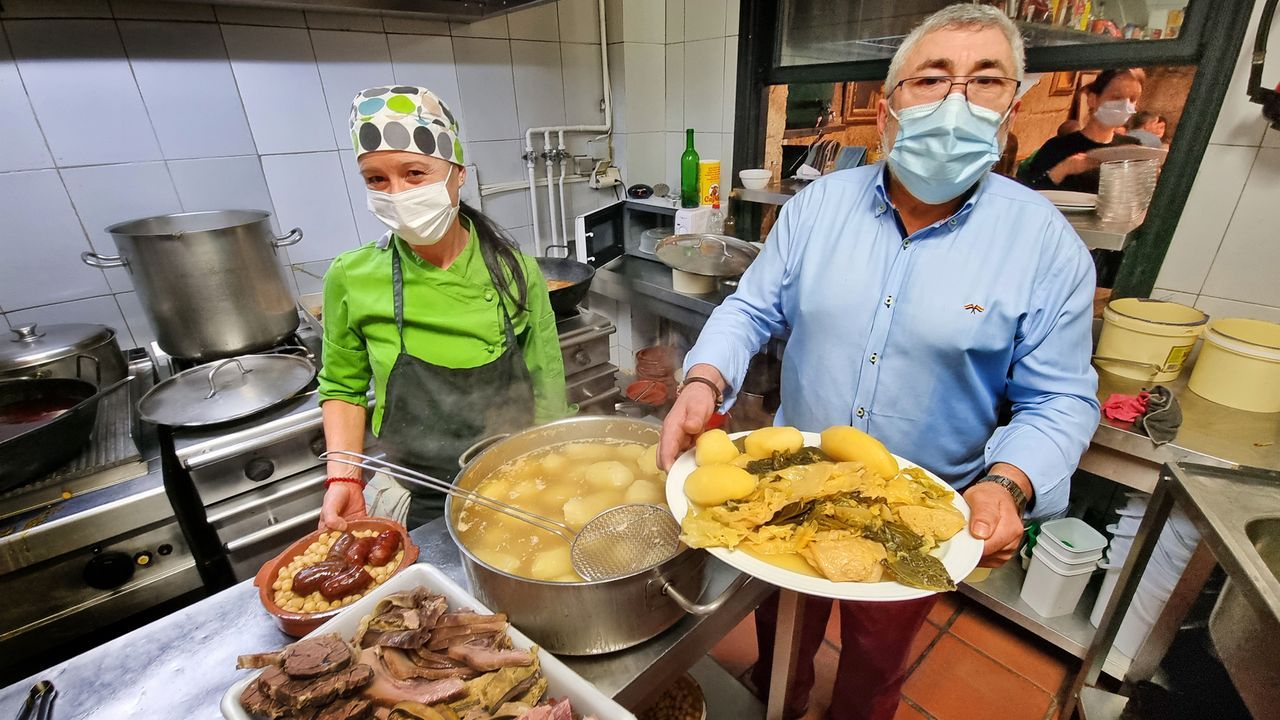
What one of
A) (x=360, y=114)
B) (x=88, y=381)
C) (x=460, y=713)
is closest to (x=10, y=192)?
(x=88, y=381)

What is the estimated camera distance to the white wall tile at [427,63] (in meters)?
2.94

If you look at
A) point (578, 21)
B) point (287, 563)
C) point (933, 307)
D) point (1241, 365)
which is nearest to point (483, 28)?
point (578, 21)

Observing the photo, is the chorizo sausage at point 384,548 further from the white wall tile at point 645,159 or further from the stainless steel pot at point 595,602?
the white wall tile at point 645,159

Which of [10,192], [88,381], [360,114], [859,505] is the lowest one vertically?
[88,381]

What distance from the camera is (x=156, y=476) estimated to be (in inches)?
72.7

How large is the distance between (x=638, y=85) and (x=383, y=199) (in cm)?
271

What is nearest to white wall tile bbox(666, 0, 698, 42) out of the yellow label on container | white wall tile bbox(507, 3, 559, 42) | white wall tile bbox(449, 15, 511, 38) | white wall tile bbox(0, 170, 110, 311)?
white wall tile bbox(507, 3, 559, 42)

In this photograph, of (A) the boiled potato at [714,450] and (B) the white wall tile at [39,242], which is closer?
(A) the boiled potato at [714,450]

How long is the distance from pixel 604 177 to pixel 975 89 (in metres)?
2.82

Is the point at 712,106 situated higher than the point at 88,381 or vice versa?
the point at 712,106

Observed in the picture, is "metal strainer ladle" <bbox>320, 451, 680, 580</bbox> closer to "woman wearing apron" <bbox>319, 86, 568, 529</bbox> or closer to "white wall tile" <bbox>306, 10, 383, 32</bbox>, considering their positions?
"woman wearing apron" <bbox>319, 86, 568, 529</bbox>

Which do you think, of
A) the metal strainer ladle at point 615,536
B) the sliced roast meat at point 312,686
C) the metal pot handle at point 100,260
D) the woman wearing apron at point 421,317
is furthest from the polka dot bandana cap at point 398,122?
the metal pot handle at point 100,260

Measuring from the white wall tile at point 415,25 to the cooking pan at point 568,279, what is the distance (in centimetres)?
136

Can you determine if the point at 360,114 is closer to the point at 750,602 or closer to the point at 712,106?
the point at 750,602
